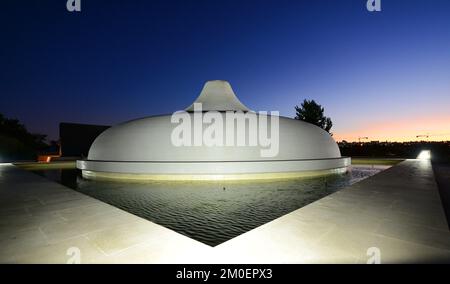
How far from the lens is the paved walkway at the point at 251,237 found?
3.23 meters

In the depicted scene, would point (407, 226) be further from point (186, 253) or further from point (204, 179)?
point (204, 179)

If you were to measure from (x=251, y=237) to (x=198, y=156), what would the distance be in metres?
10.4

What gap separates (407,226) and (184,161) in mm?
11142

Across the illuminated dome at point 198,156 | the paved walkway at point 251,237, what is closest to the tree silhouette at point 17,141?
the illuminated dome at point 198,156

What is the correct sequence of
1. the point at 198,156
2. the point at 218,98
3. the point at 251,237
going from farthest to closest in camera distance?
the point at 218,98 < the point at 198,156 < the point at 251,237

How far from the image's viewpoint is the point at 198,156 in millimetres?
14062

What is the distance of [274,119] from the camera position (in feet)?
52.6

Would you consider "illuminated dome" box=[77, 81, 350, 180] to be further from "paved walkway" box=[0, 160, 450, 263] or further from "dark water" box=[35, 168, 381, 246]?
"paved walkway" box=[0, 160, 450, 263]

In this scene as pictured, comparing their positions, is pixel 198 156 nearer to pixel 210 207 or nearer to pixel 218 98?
pixel 210 207

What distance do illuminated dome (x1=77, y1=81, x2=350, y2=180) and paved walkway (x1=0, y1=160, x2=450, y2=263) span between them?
7483 millimetres

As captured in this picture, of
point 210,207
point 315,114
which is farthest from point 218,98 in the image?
point 315,114
